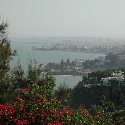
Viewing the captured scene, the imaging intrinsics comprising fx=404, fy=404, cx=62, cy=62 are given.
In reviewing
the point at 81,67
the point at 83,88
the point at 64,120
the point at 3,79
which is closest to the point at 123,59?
the point at 81,67

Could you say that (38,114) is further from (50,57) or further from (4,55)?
(50,57)

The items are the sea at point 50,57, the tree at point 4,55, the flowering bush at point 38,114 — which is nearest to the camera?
the flowering bush at point 38,114

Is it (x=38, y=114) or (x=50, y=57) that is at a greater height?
(x=38, y=114)

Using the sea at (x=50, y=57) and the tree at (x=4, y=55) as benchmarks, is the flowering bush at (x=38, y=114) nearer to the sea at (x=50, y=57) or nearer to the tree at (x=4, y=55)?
the tree at (x=4, y=55)

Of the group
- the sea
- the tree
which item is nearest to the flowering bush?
the tree

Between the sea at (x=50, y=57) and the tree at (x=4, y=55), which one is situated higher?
the tree at (x=4, y=55)

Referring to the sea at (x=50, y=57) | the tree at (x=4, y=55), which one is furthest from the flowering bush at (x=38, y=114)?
the sea at (x=50, y=57)

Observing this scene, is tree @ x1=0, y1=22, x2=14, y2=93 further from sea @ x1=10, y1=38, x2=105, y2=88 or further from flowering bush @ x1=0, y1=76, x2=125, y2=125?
flowering bush @ x1=0, y1=76, x2=125, y2=125

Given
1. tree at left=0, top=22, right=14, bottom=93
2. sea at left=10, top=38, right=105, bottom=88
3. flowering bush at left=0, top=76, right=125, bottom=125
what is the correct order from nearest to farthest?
flowering bush at left=0, top=76, right=125, bottom=125, tree at left=0, top=22, right=14, bottom=93, sea at left=10, top=38, right=105, bottom=88

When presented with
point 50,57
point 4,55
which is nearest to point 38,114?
point 4,55

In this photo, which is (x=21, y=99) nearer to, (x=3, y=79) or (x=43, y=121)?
(x=43, y=121)

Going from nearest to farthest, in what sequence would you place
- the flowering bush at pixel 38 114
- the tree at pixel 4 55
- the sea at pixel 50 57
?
the flowering bush at pixel 38 114
the tree at pixel 4 55
the sea at pixel 50 57
